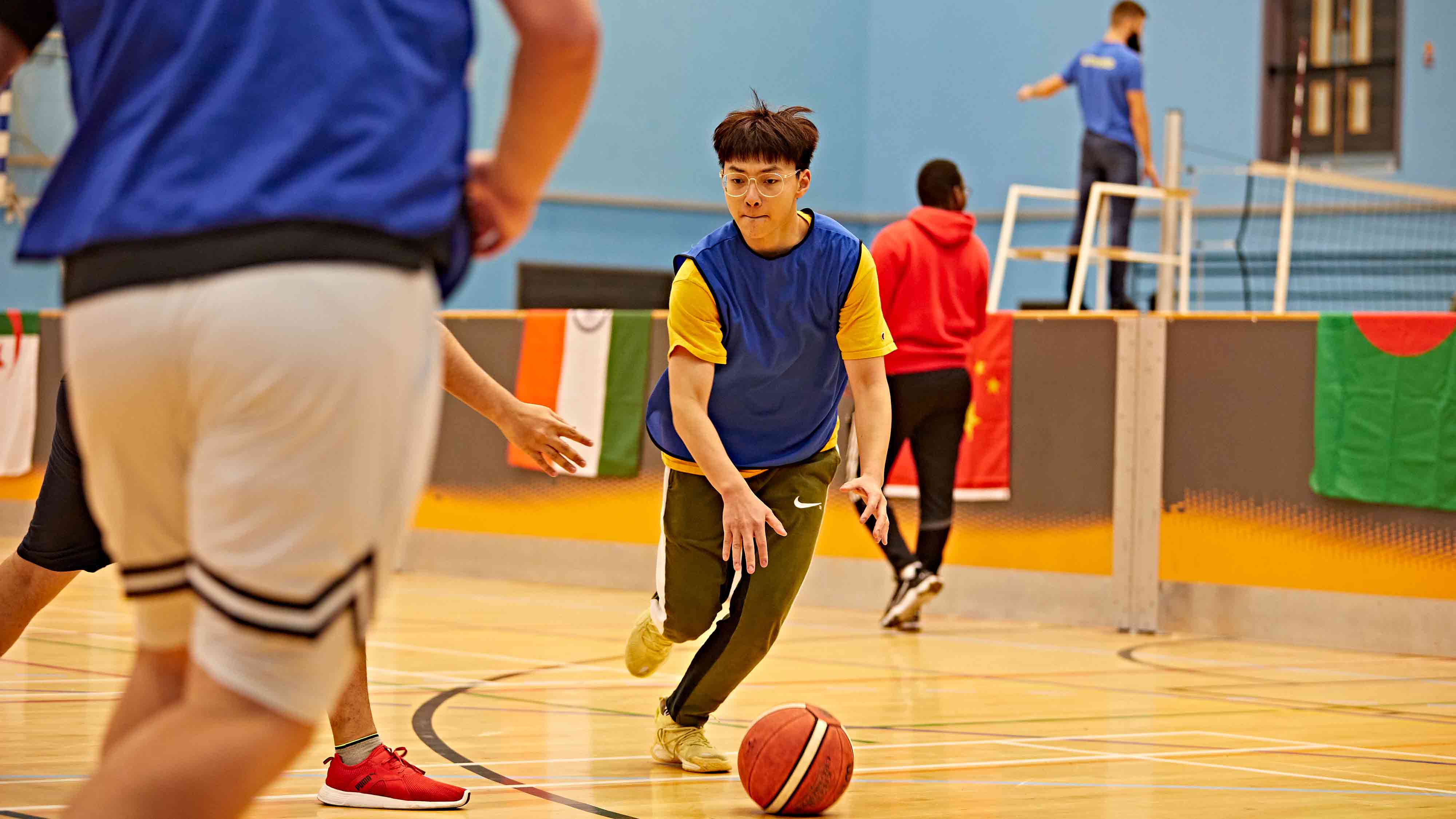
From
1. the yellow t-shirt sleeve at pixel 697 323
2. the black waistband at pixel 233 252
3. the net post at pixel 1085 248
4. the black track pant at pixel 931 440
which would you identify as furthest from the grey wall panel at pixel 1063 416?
the black waistband at pixel 233 252

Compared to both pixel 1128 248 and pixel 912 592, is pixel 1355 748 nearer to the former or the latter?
pixel 912 592

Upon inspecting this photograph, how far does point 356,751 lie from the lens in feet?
12.6

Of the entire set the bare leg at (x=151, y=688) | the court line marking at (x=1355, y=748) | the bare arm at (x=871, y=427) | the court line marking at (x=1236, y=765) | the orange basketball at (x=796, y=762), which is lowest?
the court line marking at (x=1355, y=748)

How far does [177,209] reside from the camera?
64.1 inches

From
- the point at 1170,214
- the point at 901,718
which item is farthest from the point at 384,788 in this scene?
the point at 1170,214

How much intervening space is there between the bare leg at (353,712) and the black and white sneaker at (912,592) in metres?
4.35

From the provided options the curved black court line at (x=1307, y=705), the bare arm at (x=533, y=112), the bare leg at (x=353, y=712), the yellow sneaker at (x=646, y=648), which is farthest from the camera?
the curved black court line at (x=1307, y=705)

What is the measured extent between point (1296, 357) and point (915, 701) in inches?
119

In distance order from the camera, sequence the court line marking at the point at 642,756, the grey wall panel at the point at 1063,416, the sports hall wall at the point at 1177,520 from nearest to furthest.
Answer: the court line marking at the point at 642,756 → the sports hall wall at the point at 1177,520 → the grey wall panel at the point at 1063,416

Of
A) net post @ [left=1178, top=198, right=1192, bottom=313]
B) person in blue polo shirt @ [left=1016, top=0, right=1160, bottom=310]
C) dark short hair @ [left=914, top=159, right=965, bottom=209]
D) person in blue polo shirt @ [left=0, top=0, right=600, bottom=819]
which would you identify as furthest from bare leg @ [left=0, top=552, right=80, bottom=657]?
person in blue polo shirt @ [left=1016, top=0, right=1160, bottom=310]

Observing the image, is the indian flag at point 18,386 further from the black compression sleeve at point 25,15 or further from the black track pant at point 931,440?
the black compression sleeve at point 25,15

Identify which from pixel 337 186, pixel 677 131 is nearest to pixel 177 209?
pixel 337 186

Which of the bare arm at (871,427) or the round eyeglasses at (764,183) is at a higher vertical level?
the round eyeglasses at (764,183)

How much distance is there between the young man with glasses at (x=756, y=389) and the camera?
4.39 meters
